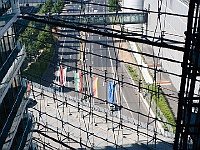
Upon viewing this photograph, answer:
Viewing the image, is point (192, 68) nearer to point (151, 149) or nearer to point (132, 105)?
point (151, 149)

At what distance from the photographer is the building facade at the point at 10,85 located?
203 centimetres

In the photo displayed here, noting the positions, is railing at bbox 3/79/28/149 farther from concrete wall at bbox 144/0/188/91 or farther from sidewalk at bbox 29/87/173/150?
concrete wall at bbox 144/0/188/91

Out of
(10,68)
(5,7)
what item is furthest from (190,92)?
(5,7)

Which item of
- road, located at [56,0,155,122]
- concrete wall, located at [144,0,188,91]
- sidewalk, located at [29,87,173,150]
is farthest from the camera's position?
road, located at [56,0,155,122]

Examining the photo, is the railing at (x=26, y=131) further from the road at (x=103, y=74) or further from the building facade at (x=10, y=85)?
the road at (x=103, y=74)

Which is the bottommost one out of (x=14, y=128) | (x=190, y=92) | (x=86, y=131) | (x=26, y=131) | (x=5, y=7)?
(x=86, y=131)

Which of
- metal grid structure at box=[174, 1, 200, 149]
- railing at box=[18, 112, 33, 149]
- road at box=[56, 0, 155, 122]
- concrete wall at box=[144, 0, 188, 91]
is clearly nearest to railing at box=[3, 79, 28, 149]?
railing at box=[18, 112, 33, 149]

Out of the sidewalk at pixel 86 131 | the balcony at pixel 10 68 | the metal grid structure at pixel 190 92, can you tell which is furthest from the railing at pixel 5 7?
the sidewalk at pixel 86 131

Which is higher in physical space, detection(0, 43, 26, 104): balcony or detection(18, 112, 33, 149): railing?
detection(0, 43, 26, 104): balcony

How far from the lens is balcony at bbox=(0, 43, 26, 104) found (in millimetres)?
1969

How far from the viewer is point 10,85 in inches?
84.4

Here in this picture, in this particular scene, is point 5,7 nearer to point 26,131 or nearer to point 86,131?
point 26,131

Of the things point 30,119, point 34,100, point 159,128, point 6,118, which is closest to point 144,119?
point 159,128

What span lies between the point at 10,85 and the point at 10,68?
0.37 ft
